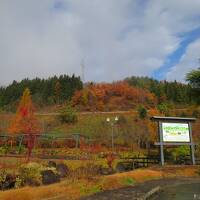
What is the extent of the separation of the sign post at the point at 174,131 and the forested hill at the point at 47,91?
75.2 metres

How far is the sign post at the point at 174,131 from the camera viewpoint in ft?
83.7

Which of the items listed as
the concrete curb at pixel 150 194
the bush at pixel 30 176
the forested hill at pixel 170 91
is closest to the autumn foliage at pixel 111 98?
the forested hill at pixel 170 91

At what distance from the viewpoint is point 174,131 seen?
26109 millimetres

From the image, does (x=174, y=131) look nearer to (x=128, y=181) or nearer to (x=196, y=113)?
(x=128, y=181)

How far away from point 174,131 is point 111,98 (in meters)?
72.0

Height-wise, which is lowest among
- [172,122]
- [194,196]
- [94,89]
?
[194,196]

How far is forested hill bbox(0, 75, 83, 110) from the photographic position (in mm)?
102375

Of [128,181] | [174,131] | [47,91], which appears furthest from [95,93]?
[128,181]

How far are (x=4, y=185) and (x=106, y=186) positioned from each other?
13.7 ft

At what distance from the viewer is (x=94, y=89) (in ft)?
326

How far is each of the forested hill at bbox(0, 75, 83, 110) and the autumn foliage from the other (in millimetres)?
6635

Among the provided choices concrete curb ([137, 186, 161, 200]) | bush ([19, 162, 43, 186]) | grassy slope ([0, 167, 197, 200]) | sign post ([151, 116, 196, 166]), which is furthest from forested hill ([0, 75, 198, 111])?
bush ([19, 162, 43, 186])

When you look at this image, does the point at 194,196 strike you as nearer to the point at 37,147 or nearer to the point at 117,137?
the point at 37,147

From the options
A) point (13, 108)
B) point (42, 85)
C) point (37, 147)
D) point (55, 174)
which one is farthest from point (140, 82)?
point (55, 174)
